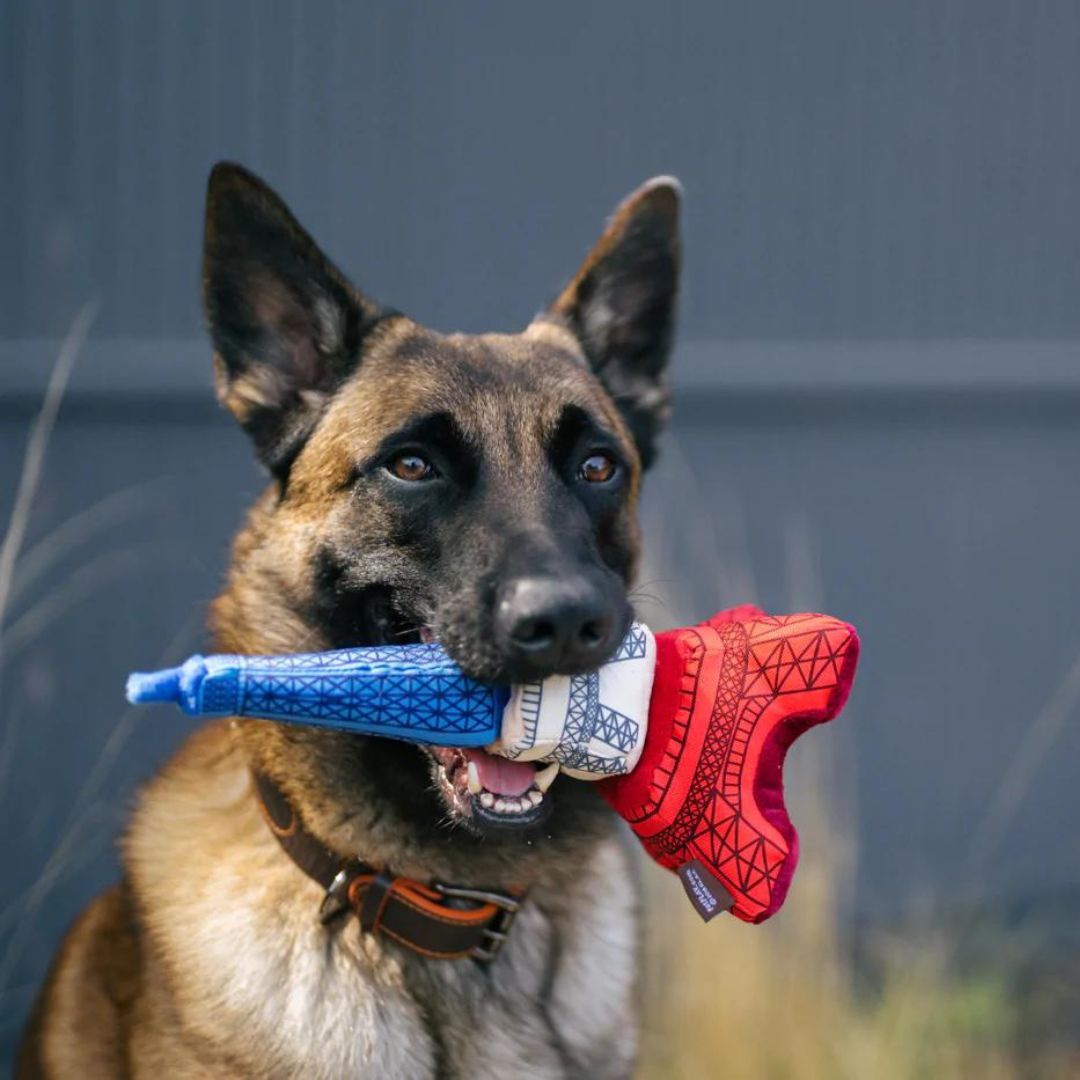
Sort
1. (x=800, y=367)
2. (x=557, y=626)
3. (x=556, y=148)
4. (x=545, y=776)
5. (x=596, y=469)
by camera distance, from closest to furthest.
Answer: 1. (x=557, y=626)
2. (x=545, y=776)
3. (x=596, y=469)
4. (x=556, y=148)
5. (x=800, y=367)

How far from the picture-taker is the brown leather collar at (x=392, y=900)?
7.76ft

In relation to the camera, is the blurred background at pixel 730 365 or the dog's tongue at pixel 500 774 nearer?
the dog's tongue at pixel 500 774

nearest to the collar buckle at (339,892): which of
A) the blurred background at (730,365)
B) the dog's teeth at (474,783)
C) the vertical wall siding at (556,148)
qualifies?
the dog's teeth at (474,783)

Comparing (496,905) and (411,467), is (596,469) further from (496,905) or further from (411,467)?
(496,905)

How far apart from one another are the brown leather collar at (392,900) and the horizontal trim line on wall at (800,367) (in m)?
2.18

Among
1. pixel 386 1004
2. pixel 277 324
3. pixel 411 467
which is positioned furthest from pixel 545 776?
pixel 277 324

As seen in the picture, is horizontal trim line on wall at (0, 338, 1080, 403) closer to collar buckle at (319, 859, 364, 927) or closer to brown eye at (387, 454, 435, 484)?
brown eye at (387, 454, 435, 484)

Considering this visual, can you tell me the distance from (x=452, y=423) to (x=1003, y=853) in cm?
335

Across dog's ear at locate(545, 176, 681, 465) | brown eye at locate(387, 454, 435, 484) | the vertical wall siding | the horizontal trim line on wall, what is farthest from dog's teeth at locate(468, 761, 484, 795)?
the vertical wall siding

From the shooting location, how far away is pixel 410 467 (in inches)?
98.8

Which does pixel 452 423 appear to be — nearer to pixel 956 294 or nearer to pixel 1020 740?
pixel 956 294

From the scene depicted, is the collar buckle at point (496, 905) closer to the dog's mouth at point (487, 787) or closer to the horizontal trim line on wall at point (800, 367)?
the dog's mouth at point (487, 787)

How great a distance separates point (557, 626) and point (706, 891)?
0.43m

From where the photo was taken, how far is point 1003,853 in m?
5.09
